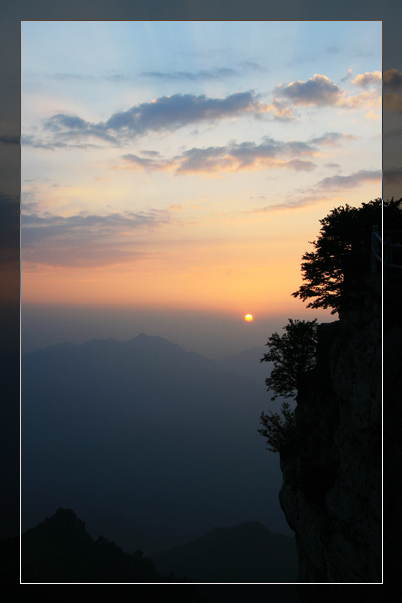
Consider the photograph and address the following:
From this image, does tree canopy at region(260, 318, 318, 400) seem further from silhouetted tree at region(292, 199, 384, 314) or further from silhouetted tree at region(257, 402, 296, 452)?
silhouetted tree at region(292, 199, 384, 314)

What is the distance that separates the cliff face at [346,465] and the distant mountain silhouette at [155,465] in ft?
333

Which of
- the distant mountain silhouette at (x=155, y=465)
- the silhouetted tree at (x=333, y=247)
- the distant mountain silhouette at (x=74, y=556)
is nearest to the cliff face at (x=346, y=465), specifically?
the silhouetted tree at (x=333, y=247)

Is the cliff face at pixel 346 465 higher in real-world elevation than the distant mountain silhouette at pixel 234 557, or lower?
higher

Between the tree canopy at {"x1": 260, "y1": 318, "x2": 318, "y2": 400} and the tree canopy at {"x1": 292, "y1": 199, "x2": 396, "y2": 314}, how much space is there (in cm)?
217

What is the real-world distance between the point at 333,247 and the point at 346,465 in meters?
10.2

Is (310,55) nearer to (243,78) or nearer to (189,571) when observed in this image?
(243,78)

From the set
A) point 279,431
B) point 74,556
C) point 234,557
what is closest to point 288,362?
point 279,431

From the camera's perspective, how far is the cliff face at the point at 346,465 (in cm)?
917

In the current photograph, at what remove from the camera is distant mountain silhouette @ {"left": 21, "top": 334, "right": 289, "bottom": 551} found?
384 ft

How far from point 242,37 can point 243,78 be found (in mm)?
3465

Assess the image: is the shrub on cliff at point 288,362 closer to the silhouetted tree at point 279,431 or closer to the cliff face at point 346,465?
the silhouetted tree at point 279,431

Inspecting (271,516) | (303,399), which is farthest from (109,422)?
(303,399)

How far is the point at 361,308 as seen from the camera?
10945mm

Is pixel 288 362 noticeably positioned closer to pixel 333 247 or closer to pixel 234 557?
pixel 333 247
